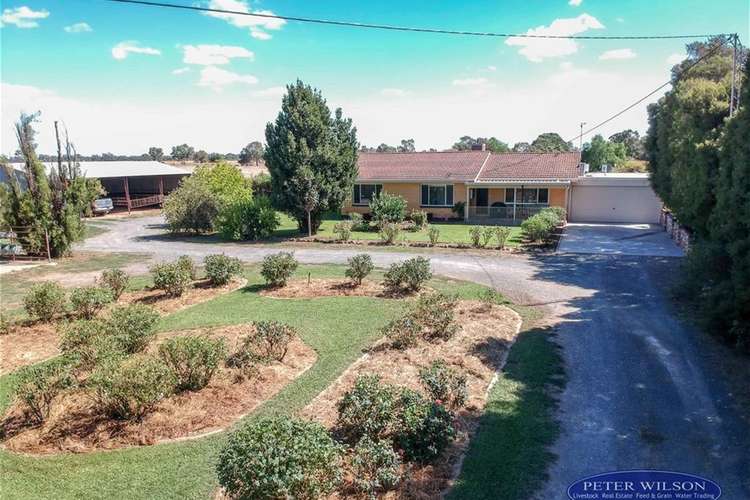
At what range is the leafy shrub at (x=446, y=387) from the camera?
262 inches

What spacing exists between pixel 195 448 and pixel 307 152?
17.7 metres

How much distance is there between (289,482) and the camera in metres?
4.30

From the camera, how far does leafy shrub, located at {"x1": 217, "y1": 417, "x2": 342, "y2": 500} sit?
4316 millimetres

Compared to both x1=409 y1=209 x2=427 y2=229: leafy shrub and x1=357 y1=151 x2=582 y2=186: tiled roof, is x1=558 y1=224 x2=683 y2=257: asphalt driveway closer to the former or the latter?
x1=357 y1=151 x2=582 y2=186: tiled roof

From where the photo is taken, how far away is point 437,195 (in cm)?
3070

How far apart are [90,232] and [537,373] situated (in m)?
27.3

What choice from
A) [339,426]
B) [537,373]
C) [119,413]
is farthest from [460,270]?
[119,413]

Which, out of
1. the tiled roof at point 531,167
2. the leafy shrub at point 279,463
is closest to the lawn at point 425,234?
the tiled roof at point 531,167

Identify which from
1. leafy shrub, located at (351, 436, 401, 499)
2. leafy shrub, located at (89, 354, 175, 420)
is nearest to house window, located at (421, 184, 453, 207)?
leafy shrub, located at (89, 354, 175, 420)

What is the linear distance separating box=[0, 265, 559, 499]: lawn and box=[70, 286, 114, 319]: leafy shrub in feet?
6.65

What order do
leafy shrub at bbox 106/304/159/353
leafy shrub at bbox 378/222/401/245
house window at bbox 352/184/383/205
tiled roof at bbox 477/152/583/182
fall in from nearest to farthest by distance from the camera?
leafy shrub at bbox 106/304/159/353 → leafy shrub at bbox 378/222/401/245 → tiled roof at bbox 477/152/583/182 → house window at bbox 352/184/383/205

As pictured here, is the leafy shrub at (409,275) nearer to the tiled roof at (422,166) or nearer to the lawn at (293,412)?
the lawn at (293,412)

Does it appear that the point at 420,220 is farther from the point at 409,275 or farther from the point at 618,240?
the point at 409,275

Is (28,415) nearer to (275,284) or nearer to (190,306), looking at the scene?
(190,306)
